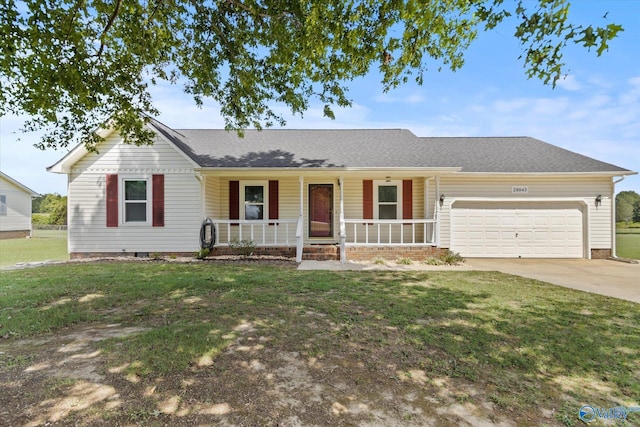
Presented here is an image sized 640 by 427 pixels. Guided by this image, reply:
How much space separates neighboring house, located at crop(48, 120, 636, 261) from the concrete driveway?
0.69 m

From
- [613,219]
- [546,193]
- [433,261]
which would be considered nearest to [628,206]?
[613,219]

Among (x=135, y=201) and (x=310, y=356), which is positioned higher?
(x=135, y=201)

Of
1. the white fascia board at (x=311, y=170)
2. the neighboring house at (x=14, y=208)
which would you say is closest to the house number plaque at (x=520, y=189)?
the white fascia board at (x=311, y=170)

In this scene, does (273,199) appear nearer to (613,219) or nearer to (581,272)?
(581,272)

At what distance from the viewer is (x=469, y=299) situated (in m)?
5.44

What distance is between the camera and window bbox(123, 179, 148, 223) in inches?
408

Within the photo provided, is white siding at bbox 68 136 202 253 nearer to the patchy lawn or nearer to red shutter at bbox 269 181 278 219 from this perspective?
red shutter at bbox 269 181 278 219

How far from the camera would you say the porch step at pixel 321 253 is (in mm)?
10177

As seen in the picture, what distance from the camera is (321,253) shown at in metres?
10.2

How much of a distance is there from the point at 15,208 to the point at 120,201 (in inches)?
732

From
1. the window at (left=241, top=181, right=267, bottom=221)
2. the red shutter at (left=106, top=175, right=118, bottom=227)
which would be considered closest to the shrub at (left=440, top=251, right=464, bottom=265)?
the window at (left=241, top=181, right=267, bottom=221)

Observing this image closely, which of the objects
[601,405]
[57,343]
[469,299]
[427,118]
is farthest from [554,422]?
[427,118]

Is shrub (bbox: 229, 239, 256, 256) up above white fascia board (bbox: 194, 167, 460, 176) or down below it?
below

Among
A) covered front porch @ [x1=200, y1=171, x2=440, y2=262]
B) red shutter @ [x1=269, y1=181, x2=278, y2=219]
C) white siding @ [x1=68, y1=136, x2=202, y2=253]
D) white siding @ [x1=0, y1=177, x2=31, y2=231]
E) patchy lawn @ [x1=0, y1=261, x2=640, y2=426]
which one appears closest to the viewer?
patchy lawn @ [x1=0, y1=261, x2=640, y2=426]
